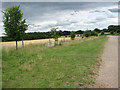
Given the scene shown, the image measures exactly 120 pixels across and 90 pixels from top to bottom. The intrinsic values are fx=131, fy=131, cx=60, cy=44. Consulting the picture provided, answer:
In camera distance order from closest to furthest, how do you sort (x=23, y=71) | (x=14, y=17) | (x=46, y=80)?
(x=46, y=80), (x=23, y=71), (x=14, y=17)

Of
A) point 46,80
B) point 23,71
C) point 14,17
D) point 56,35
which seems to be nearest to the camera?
point 46,80

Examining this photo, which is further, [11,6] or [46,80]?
[11,6]

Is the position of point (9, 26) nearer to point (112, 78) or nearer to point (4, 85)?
point (4, 85)

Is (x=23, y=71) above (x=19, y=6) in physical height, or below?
below

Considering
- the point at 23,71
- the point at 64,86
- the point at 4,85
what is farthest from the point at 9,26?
the point at 64,86

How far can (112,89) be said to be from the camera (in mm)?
4660

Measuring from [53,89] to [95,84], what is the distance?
5.64 feet

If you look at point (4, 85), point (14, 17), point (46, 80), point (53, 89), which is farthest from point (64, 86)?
point (14, 17)

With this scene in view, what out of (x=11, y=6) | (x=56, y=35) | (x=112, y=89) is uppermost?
(x=11, y=6)

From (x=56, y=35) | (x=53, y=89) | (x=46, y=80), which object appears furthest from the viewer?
(x=56, y=35)

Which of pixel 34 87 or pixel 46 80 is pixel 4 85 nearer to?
pixel 34 87

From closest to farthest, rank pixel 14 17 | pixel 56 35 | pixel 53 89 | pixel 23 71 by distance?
pixel 53 89, pixel 23 71, pixel 14 17, pixel 56 35

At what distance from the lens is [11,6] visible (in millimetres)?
15156

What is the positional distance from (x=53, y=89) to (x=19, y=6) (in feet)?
43.5
